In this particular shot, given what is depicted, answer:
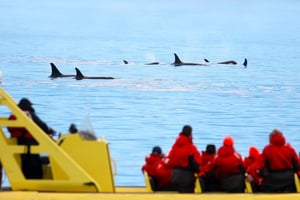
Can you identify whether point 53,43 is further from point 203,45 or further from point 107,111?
point 107,111

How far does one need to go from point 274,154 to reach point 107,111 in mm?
27899

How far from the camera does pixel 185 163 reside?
64.1 feet

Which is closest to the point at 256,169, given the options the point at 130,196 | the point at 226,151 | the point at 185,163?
the point at 226,151

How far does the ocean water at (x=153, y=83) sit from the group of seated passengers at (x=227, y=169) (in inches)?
61.6

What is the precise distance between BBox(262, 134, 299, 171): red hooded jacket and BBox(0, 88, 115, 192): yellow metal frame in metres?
2.42

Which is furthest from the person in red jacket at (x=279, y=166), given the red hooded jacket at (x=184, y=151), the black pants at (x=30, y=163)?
the black pants at (x=30, y=163)

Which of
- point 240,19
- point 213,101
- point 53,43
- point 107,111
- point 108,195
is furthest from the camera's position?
point 240,19

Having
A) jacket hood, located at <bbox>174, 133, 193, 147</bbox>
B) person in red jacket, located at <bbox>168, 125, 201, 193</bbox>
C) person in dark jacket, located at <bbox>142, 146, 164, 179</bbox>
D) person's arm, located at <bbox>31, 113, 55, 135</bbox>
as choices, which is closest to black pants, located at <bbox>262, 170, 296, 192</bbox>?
person in red jacket, located at <bbox>168, 125, 201, 193</bbox>

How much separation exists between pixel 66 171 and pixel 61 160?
8.4 inches

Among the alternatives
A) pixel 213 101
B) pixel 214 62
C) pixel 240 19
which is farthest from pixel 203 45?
pixel 240 19

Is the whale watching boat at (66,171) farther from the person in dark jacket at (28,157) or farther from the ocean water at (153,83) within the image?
the ocean water at (153,83)

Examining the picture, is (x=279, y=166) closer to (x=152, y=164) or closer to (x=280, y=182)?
(x=280, y=182)

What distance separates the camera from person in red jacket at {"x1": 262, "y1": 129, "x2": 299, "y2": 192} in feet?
64.5

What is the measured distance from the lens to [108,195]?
18.5 m
